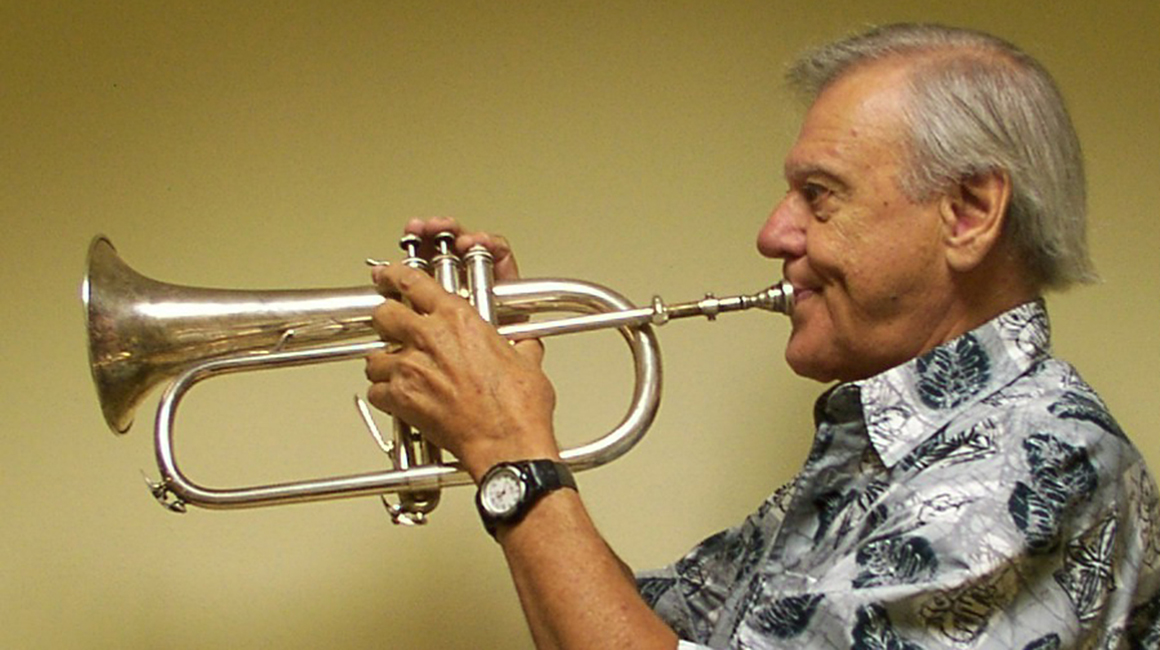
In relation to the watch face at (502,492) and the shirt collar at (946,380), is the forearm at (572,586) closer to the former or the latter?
the watch face at (502,492)

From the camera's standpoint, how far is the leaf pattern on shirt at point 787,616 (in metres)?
0.84

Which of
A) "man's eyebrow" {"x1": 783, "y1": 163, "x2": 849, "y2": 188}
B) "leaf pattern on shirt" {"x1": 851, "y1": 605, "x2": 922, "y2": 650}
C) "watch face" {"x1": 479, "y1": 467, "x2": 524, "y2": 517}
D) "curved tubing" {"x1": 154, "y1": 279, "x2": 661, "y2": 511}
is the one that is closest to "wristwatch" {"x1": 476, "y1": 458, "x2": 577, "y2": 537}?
"watch face" {"x1": 479, "y1": 467, "x2": 524, "y2": 517}

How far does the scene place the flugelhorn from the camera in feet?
3.63

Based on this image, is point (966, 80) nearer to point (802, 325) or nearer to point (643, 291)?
point (802, 325)

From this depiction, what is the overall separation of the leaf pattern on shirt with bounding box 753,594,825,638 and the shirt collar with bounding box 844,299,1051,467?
0.16 meters

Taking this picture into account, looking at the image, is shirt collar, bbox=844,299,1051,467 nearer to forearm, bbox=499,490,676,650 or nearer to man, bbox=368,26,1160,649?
man, bbox=368,26,1160,649

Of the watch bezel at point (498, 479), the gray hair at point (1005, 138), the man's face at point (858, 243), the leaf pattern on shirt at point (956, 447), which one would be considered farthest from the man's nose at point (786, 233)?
the watch bezel at point (498, 479)

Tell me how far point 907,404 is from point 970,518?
0.53 ft

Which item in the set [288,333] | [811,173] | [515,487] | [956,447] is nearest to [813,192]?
[811,173]

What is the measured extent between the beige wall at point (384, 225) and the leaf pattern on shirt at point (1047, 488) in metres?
0.59

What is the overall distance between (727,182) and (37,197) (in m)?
0.83

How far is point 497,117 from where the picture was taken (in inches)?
57.1

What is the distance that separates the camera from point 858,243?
3.33 feet

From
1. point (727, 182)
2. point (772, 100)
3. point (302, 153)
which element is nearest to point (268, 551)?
point (302, 153)
